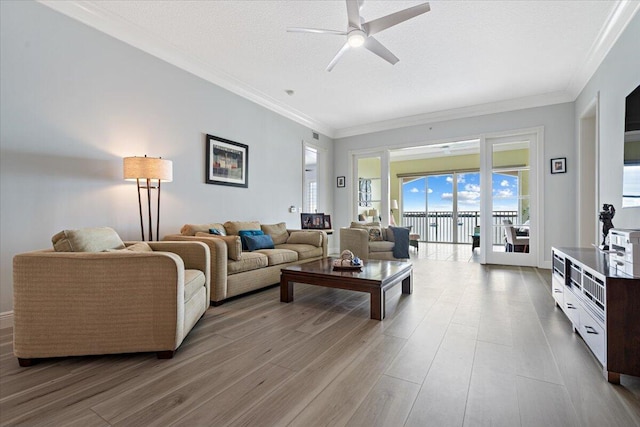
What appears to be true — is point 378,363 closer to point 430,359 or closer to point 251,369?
point 430,359

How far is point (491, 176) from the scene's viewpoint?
527 cm

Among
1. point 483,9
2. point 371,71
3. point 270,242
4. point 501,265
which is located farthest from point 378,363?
point 501,265

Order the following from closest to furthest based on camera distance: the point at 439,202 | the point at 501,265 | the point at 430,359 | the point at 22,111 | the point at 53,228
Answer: the point at 430,359
the point at 22,111
the point at 53,228
the point at 501,265
the point at 439,202

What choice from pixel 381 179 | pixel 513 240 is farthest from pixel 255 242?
pixel 513 240

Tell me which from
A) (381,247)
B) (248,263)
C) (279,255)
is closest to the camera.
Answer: (248,263)

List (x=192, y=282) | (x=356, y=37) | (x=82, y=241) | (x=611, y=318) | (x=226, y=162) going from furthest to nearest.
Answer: (x=226, y=162) → (x=356, y=37) → (x=192, y=282) → (x=82, y=241) → (x=611, y=318)

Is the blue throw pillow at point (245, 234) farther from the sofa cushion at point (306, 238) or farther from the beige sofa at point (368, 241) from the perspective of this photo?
the beige sofa at point (368, 241)

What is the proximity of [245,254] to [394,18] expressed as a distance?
2.67 metres

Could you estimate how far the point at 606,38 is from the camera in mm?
3084

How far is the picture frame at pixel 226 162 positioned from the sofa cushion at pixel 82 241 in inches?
74.6

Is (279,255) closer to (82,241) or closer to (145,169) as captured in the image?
(145,169)

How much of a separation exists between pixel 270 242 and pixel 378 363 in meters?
2.56

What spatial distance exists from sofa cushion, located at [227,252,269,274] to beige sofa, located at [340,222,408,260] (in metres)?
1.66

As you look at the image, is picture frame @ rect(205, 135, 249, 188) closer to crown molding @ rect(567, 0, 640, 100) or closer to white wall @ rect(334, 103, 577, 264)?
white wall @ rect(334, 103, 577, 264)
